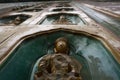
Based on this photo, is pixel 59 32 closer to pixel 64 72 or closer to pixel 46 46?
pixel 46 46

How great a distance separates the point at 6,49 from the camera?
281cm

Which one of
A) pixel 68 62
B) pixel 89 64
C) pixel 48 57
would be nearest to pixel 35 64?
pixel 48 57

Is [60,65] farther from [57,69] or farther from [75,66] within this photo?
[75,66]

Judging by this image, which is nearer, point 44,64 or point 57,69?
point 57,69

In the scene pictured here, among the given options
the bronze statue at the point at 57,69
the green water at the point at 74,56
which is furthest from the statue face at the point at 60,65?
the green water at the point at 74,56

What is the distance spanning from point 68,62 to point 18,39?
3.48 feet

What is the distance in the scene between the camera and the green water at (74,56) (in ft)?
7.93

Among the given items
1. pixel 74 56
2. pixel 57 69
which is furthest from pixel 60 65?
pixel 74 56

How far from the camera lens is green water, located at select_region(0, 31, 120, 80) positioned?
7.93 feet

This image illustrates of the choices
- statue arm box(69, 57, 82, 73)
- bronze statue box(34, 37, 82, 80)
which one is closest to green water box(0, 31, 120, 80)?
statue arm box(69, 57, 82, 73)

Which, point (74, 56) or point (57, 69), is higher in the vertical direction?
point (74, 56)

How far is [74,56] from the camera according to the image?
3062 millimetres

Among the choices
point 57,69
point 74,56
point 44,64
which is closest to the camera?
point 57,69

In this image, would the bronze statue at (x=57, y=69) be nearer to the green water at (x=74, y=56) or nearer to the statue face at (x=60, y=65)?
the statue face at (x=60, y=65)
